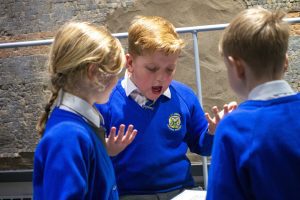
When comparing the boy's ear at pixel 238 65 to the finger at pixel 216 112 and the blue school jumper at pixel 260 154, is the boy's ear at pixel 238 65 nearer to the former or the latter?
the blue school jumper at pixel 260 154

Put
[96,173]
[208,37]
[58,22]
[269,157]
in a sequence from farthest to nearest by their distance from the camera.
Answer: [58,22]
[208,37]
[96,173]
[269,157]

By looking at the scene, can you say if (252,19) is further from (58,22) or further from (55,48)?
(58,22)

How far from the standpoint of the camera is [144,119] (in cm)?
225

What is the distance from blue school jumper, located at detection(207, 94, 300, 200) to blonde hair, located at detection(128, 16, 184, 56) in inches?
34.2

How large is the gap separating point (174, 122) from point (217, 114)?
0.35 m

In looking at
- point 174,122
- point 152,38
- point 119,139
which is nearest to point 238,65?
point 119,139

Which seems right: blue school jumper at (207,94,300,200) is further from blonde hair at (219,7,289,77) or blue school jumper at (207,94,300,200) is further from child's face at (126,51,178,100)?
child's face at (126,51,178,100)

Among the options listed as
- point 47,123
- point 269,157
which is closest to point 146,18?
point 47,123

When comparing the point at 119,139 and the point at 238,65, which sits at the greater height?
the point at 238,65

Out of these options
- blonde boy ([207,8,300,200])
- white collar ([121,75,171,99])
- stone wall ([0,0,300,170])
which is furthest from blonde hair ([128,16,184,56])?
stone wall ([0,0,300,170])

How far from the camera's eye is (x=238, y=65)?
1362 millimetres

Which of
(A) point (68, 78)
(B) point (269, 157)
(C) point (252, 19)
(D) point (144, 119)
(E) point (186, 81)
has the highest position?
(C) point (252, 19)

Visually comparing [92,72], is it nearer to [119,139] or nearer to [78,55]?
[78,55]

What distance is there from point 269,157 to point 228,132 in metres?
0.12
